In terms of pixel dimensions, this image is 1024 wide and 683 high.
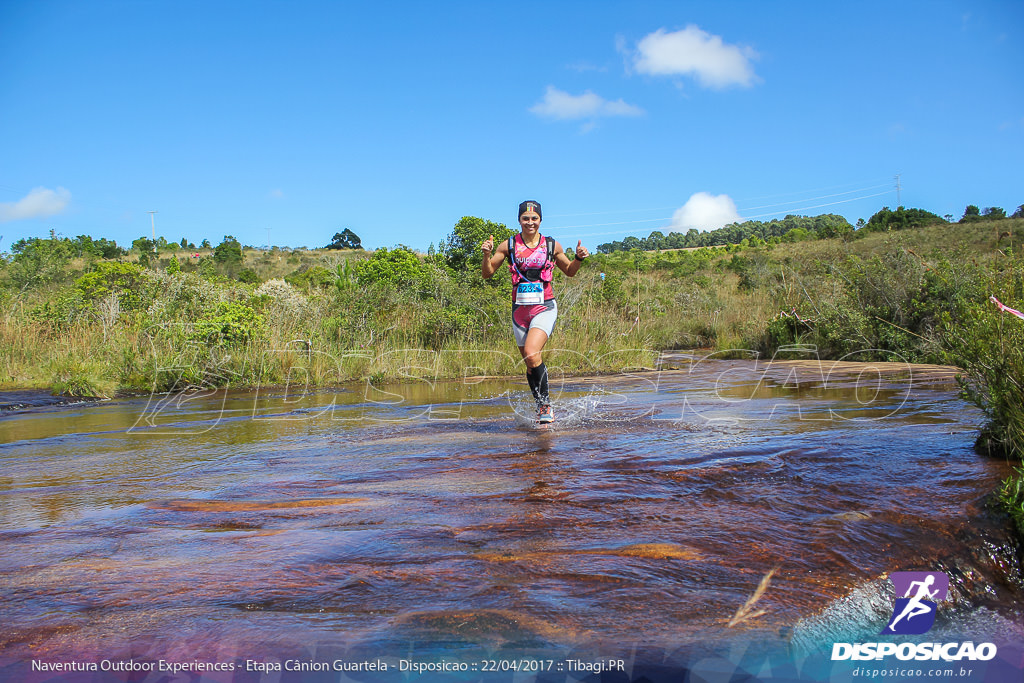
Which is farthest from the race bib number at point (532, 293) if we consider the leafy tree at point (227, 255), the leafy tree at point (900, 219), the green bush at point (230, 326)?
the leafy tree at point (227, 255)

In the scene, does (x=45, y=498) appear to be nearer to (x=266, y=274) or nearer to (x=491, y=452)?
(x=491, y=452)

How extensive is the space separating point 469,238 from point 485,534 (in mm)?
16857

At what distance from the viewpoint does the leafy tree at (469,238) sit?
62.3ft

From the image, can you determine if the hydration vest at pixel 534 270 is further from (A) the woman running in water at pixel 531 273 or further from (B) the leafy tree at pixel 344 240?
(B) the leafy tree at pixel 344 240

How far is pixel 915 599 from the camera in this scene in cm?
240

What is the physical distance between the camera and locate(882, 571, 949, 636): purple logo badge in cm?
226

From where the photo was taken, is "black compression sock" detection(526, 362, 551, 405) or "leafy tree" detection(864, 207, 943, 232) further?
"leafy tree" detection(864, 207, 943, 232)

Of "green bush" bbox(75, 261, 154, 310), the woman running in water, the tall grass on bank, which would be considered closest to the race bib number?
the woman running in water

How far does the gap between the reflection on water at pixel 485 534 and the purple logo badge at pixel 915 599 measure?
0.08m

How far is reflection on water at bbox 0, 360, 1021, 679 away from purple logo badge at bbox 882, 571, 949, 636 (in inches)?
3.0

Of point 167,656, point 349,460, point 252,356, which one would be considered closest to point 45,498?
point 349,460

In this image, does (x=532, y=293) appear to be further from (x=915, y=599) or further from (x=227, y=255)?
(x=227, y=255)

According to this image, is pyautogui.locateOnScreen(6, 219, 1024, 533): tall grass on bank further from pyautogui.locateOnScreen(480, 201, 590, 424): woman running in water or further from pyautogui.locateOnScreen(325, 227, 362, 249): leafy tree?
pyautogui.locateOnScreen(325, 227, 362, 249): leafy tree

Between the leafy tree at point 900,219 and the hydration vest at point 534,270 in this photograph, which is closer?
the hydration vest at point 534,270
